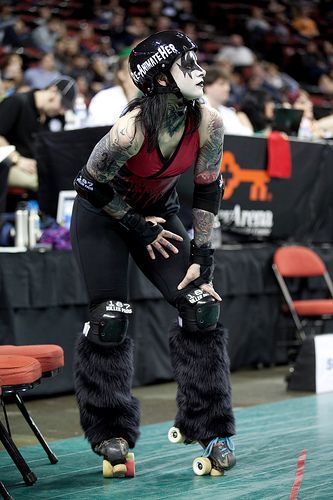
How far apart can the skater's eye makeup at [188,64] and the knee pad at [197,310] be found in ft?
2.73

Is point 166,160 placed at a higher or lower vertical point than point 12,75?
higher

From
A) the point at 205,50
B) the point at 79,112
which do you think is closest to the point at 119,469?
the point at 79,112

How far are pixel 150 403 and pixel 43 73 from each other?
715 centimetres

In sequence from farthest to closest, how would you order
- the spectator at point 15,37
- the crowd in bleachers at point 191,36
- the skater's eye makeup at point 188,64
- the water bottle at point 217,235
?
the spectator at point 15,37, the crowd in bleachers at point 191,36, the water bottle at point 217,235, the skater's eye makeup at point 188,64

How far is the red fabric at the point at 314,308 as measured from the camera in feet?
25.5

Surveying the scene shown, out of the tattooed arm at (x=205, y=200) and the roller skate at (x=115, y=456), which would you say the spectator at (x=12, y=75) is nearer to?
the tattooed arm at (x=205, y=200)

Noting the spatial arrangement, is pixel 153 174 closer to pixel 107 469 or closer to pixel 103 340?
pixel 103 340

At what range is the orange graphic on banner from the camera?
8211 mm

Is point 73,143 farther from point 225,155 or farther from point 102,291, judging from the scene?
point 102,291

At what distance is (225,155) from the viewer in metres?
8.15

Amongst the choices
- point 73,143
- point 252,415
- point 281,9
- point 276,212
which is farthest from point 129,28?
point 252,415

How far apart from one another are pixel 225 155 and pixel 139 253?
4.00 meters

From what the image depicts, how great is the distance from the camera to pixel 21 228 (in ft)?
22.5

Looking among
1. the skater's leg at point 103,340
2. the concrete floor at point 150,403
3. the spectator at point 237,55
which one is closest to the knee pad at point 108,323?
the skater's leg at point 103,340
